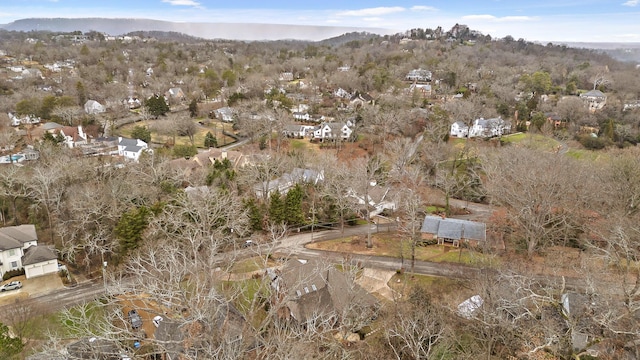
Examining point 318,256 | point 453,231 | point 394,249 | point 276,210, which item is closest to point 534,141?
point 453,231

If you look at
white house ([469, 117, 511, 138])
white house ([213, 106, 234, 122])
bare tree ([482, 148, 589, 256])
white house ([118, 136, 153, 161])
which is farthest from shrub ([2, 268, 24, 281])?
white house ([469, 117, 511, 138])

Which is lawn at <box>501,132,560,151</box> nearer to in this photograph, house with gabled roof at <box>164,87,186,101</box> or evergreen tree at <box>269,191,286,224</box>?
evergreen tree at <box>269,191,286,224</box>

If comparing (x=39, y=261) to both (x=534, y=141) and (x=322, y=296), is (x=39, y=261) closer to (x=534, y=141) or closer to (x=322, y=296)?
(x=322, y=296)

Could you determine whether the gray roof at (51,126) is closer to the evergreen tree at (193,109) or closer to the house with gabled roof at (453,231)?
the evergreen tree at (193,109)

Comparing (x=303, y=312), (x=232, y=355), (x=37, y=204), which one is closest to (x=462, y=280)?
(x=303, y=312)

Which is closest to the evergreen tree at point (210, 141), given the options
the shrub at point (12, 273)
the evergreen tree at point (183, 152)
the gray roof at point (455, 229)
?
the evergreen tree at point (183, 152)

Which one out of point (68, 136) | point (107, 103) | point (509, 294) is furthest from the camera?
point (107, 103)

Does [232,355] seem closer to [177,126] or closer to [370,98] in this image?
[177,126]

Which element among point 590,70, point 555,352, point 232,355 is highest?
point 590,70
